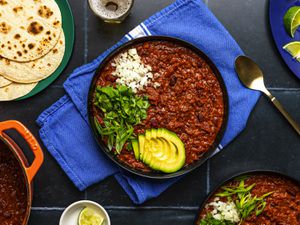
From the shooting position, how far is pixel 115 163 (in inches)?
139

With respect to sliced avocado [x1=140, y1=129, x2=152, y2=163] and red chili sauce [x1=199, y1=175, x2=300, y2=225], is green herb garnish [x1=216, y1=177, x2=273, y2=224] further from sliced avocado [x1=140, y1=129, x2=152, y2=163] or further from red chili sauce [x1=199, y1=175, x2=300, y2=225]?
sliced avocado [x1=140, y1=129, x2=152, y2=163]

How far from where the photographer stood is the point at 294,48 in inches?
143

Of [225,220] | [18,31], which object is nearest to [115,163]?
[225,220]

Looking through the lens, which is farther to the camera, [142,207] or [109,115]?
[142,207]

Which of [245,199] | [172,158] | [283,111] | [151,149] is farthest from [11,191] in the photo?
[283,111]

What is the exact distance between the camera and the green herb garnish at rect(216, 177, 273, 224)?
3490mm

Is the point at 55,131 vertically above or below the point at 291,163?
above

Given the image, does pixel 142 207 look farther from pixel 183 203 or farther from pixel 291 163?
pixel 291 163

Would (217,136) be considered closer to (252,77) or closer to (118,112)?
(252,77)

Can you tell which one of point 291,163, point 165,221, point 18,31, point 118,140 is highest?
point 18,31

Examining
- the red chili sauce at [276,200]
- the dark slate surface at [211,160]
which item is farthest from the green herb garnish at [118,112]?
the red chili sauce at [276,200]

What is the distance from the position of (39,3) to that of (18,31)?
0.79 feet

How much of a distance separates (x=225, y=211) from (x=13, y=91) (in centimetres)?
167

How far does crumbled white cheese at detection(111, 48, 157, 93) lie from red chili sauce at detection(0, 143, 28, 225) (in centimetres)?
89
